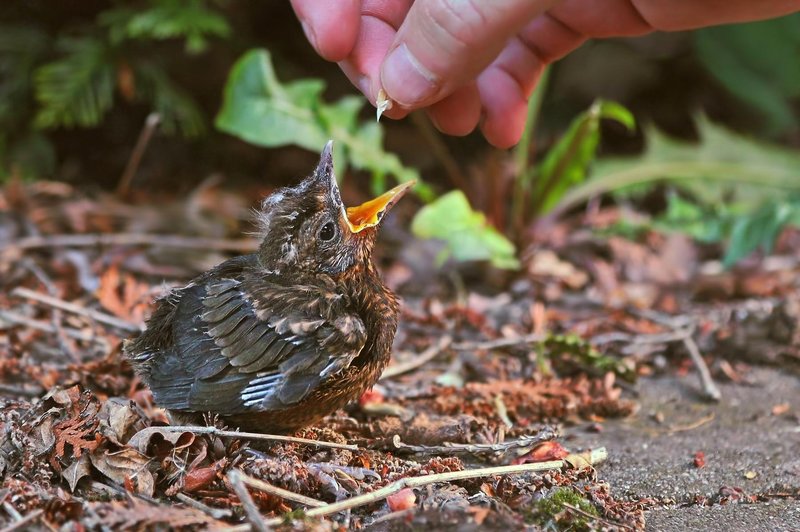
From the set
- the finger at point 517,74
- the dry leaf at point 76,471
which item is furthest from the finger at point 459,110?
the dry leaf at point 76,471

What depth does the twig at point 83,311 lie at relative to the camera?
4309mm

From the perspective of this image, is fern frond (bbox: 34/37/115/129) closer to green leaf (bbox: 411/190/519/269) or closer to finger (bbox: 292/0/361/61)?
green leaf (bbox: 411/190/519/269)

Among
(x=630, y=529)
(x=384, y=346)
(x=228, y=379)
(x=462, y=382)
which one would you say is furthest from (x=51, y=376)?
(x=630, y=529)

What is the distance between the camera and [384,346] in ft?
10.7

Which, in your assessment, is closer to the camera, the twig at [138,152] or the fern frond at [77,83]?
the twig at [138,152]

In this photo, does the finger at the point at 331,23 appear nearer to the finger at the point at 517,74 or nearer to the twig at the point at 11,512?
the finger at the point at 517,74

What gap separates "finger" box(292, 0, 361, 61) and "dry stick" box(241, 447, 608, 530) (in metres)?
1.42

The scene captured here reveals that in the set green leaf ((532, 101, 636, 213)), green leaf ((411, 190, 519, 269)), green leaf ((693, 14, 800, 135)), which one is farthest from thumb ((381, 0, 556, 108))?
green leaf ((693, 14, 800, 135))

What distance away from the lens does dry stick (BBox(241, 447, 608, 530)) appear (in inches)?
105

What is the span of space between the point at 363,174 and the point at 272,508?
16.0 feet

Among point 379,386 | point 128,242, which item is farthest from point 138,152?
point 379,386

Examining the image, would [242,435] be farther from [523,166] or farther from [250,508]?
[523,166]

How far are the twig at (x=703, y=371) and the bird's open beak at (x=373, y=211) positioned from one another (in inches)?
72.6

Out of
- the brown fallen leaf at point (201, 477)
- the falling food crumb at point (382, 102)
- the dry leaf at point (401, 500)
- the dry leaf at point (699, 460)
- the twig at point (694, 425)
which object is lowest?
the twig at point (694, 425)
